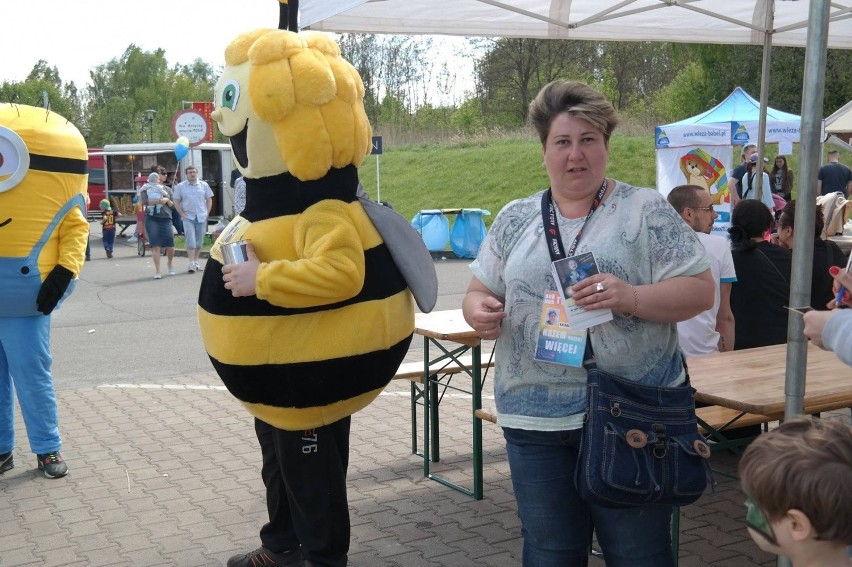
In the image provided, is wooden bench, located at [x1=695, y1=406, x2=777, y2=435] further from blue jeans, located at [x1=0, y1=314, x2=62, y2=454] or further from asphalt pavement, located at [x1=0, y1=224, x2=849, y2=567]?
blue jeans, located at [x1=0, y1=314, x2=62, y2=454]

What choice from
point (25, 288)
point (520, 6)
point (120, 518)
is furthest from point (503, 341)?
point (520, 6)

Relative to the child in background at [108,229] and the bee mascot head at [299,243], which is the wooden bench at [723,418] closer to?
the bee mascot head at [299,243]

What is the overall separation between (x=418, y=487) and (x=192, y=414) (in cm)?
245

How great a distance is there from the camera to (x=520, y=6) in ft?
21.7

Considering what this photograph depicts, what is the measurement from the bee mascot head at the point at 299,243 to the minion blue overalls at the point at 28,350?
2004 mm

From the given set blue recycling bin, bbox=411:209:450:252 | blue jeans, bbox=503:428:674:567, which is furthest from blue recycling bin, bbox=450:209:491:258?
blue jeans, bbox=503:428:674:567

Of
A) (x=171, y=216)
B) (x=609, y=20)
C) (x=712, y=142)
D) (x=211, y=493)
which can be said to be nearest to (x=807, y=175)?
(x=211, y=493)

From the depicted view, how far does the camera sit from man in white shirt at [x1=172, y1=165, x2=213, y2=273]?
1739cm

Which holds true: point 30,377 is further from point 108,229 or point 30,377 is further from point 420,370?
point 108,229

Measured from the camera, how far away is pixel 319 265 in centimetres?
326

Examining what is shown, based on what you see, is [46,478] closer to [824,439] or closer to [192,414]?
[192,414]

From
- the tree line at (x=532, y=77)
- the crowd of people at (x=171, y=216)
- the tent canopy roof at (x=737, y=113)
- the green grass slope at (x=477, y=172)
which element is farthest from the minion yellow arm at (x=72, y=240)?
the tree line at (x=532, y=77)

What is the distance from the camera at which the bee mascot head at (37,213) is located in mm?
5109

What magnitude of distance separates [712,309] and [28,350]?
12.2ft
